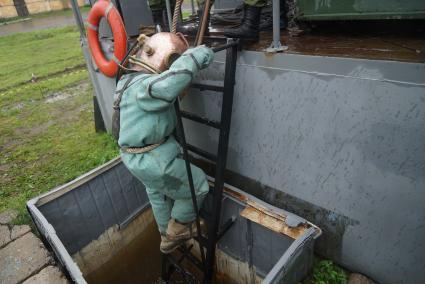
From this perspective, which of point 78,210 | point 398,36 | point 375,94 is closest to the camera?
point 375,94

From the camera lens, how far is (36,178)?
4.63m

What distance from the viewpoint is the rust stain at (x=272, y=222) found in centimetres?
245

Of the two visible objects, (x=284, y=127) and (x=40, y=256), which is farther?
(x=40, y=256)

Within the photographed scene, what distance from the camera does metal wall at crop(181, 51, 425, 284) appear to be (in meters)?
1.88

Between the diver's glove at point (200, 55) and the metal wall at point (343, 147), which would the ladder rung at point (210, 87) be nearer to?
the metal wall at point (343, 147)

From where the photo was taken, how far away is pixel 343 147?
85.1 inches

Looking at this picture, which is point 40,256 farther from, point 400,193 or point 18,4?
point 18,4

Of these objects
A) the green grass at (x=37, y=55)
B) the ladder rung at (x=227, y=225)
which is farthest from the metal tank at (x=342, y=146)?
the green grass at (x=37, y=55)

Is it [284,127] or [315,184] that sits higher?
[284,127]

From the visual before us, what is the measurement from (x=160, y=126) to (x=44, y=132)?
462 cm

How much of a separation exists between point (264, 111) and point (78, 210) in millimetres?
2196

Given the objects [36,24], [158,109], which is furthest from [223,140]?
[36,24]

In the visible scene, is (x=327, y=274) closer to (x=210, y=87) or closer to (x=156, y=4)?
(x=210, y=87)

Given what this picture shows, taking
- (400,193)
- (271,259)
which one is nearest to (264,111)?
(400,193)
